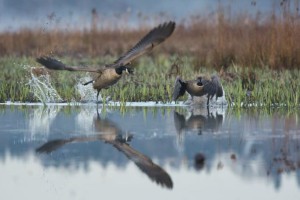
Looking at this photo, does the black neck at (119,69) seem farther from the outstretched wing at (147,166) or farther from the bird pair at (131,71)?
the outstretched wing at (147,166)

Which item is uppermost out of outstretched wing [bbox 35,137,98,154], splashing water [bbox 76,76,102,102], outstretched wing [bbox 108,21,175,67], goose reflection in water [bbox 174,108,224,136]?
outstretched wing [bbox 108,21,175,67]

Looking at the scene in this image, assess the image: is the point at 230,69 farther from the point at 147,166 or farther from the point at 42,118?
the point at 147,166

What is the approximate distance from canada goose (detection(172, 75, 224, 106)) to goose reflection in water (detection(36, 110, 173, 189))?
1.53 metres

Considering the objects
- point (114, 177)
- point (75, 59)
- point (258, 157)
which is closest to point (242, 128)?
point (258, 157)

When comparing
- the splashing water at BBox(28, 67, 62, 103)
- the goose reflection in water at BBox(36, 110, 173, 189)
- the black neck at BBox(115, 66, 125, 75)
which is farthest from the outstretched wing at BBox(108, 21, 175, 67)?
the splashing water at BBox(28, 67, 62, 103)

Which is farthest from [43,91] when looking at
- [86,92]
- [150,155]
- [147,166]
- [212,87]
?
[147,166]

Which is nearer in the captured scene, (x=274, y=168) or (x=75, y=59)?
(x=274, y=168)

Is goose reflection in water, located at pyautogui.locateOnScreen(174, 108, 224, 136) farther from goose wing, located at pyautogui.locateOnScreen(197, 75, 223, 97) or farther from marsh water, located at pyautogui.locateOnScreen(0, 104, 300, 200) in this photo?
goose wing, located at pyautogui.locateOnScreen(197, 75, 223, 97)

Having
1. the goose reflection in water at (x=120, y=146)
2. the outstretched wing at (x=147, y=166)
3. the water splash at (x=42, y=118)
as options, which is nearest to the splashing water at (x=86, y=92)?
the water splash at (x=42, y=118)

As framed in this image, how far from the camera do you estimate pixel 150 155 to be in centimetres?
689

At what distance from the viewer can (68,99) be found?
453 inches

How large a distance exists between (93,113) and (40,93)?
1.82 metres

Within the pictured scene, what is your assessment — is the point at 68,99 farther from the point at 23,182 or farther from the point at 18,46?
the point at 18,46

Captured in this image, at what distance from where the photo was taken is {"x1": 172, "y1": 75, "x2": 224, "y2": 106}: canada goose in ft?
35.1
